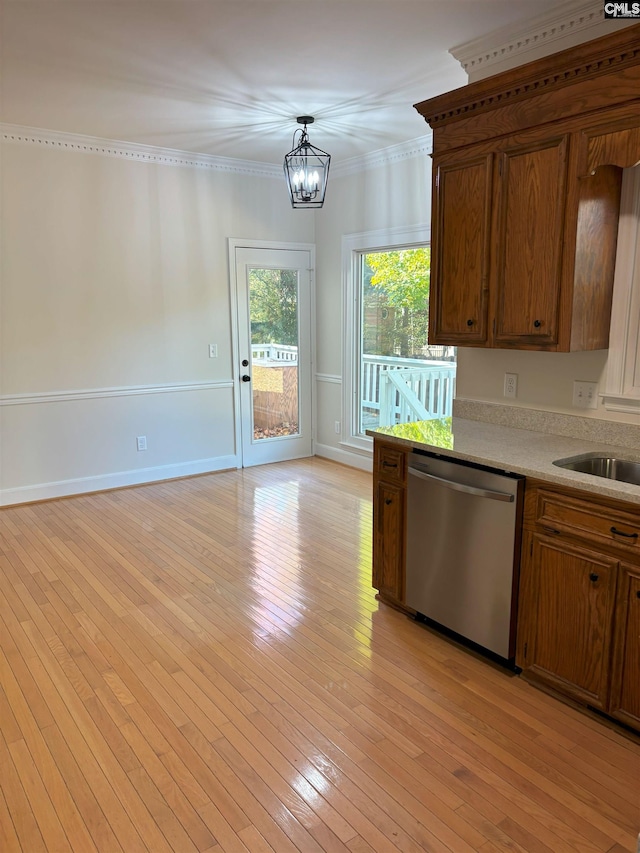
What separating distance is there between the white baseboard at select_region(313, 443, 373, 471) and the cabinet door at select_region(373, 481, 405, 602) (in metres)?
2.62

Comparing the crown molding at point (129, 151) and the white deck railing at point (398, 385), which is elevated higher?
the crown molding at point (129, 151)

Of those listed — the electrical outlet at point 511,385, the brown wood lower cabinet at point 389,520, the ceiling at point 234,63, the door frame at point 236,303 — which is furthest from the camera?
the door frame at point 236,303

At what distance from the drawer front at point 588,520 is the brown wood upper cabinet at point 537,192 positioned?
2.44ft

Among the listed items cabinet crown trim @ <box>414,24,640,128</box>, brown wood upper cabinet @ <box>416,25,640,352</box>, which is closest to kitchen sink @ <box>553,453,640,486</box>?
brown wood upper cabinet @ <box>416,25,640,352</box>

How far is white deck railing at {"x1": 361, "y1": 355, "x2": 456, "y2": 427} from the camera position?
545cm

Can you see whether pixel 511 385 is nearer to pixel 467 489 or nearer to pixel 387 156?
pixel 467 489

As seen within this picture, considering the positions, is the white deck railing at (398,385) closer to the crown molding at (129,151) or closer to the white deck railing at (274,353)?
the white deck railing at (274,353)

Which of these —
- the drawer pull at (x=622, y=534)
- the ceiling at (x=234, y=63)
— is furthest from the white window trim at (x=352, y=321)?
the drawer pull at (x=622, y=534)

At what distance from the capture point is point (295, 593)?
338 cm

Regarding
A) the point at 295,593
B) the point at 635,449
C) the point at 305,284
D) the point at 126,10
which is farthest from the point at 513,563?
the point at 305,284

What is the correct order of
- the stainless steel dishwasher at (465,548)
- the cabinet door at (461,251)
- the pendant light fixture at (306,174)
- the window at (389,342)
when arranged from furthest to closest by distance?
1. the window at (389,342)
2. the pendant light fixture at (306,174)
3. the cabinet door at (461,251)
4. the stainless steel dishwasher at (465,548)

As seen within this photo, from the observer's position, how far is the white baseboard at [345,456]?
5.90 m

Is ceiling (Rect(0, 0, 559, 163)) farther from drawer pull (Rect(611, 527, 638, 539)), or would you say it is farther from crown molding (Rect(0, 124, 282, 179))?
drawer pull (Rect(611, 527, 638, 539))

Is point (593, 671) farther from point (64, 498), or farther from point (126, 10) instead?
point (64, 498)
